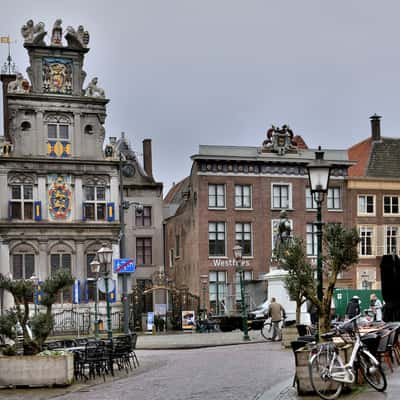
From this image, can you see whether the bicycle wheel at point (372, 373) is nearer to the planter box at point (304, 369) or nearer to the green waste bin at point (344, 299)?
the planter box at point (304, 369)

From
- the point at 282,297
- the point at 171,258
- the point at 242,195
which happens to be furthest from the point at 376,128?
the point at 282,297

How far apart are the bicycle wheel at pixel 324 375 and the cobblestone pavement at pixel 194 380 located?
5.71 feet

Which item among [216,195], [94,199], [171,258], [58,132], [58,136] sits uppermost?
[58,132]

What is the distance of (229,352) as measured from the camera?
100 feet

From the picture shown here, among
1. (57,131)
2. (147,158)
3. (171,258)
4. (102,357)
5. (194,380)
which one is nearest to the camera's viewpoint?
(194,380)

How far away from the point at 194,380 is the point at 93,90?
1498 inches

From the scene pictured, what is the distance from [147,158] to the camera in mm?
68125

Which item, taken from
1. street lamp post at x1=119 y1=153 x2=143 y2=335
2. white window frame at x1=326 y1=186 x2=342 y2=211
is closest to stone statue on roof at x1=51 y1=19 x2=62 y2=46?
street lamp post at x1=119 y1=153 x2=143 y2=335

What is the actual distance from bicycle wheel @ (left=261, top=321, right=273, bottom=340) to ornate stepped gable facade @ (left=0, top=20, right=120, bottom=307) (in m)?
17.9

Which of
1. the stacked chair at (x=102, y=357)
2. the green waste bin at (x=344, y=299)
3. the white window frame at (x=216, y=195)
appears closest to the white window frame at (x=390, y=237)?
the white window frame at (x=216, y=195)

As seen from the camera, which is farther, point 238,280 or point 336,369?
point 238,280

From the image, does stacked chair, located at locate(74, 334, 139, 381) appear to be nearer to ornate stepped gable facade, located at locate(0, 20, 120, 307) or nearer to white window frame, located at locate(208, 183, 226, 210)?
ornate stepped gable facade, located at locate(0, 20, 120, 307)

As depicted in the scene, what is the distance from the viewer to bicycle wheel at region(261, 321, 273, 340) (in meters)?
37.6

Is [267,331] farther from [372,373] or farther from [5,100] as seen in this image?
[5,100]
